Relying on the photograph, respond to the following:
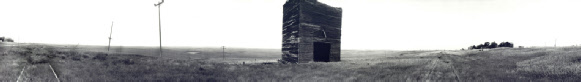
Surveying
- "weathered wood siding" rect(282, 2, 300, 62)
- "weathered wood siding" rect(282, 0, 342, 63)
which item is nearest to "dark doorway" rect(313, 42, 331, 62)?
"weathered wood siding" rect(282, 0, 342, 63)

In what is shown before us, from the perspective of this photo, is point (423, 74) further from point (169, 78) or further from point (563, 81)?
point (169, 78)

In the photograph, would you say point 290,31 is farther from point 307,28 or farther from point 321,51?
point 321,51

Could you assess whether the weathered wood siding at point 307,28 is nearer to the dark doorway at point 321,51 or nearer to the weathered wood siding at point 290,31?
the weathered wood siding at point 290,31

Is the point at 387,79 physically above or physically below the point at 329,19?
below

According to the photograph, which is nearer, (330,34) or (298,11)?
(298,11)

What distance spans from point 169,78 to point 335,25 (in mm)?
12529

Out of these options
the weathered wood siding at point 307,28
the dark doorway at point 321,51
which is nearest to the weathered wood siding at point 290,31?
the weathered wood siding at point 307,28

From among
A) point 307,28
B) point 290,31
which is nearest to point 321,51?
point 290,31

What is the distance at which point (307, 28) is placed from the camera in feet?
57.8

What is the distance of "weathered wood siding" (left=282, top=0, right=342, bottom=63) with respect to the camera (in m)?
17.3

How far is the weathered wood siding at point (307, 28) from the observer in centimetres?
1730

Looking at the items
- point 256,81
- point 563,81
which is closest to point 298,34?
point 256,81

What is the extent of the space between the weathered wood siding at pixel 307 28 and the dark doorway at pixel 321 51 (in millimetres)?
268

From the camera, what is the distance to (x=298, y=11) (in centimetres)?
1725
